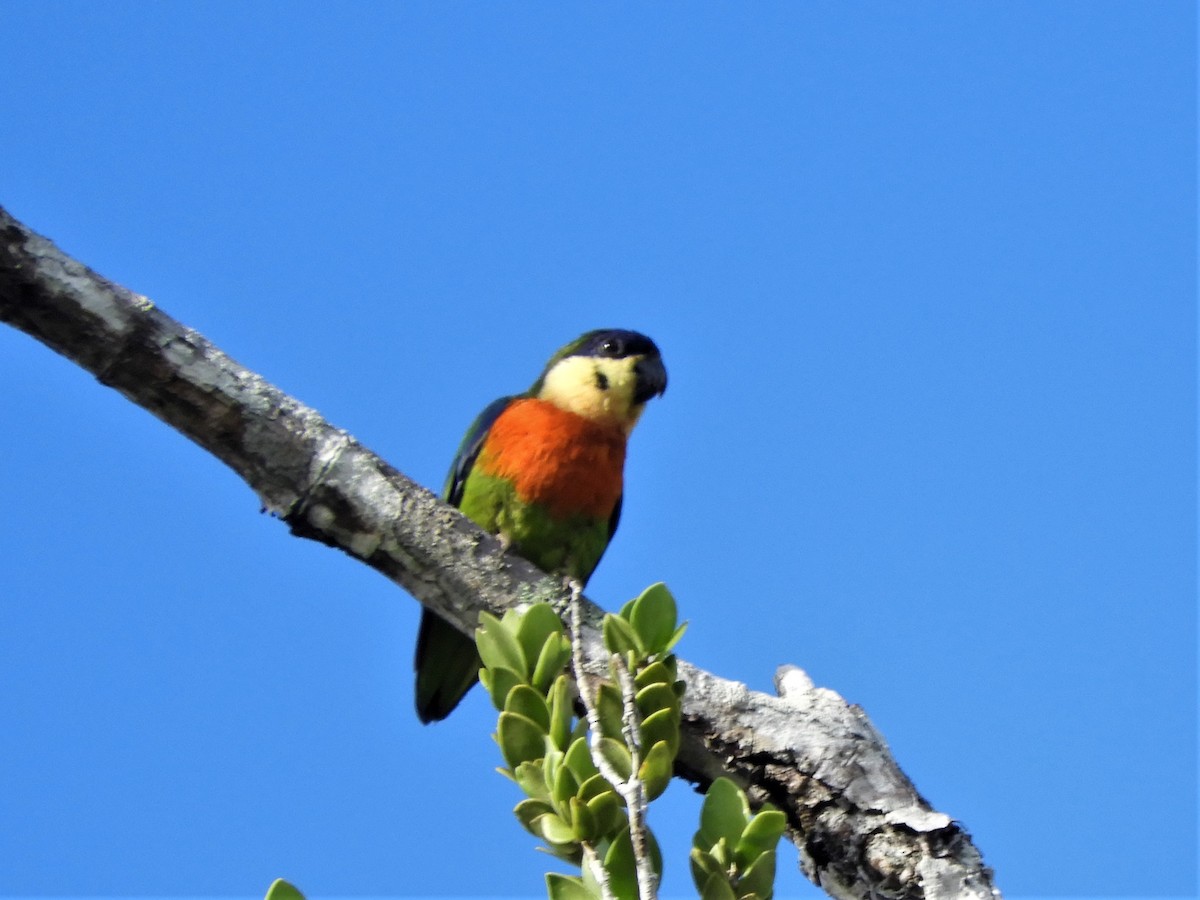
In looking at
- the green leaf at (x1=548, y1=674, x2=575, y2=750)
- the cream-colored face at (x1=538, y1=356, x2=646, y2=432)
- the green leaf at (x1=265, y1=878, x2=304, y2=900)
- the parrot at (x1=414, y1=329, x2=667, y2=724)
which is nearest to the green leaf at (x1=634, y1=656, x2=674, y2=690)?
the green leaf at (x1=548, y1=674, x2=575, y2=750)

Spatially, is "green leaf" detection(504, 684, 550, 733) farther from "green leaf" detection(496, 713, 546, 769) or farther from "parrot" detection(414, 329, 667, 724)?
"parrot" detection(414, 329, 667, 724)

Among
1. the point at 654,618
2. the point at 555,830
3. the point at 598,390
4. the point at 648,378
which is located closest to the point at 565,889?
the point at 555,830

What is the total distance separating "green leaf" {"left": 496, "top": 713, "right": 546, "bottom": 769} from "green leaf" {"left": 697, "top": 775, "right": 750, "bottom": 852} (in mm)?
284

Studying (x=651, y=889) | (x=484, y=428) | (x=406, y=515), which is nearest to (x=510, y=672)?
(x=651, y=889)

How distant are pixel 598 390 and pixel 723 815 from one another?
3.57 m

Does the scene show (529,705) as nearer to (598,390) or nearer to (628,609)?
(628,609)

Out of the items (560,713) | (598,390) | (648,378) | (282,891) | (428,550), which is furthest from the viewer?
(648,378)

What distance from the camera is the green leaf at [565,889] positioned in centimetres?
196

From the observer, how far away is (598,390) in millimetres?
5594

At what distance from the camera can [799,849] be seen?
3.30 m

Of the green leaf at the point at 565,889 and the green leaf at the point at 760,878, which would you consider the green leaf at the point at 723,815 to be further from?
the green leaf at the point at 565,889

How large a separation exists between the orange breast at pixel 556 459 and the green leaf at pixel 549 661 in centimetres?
283

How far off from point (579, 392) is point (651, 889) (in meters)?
3.99

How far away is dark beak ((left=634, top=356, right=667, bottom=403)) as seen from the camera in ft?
18.7
